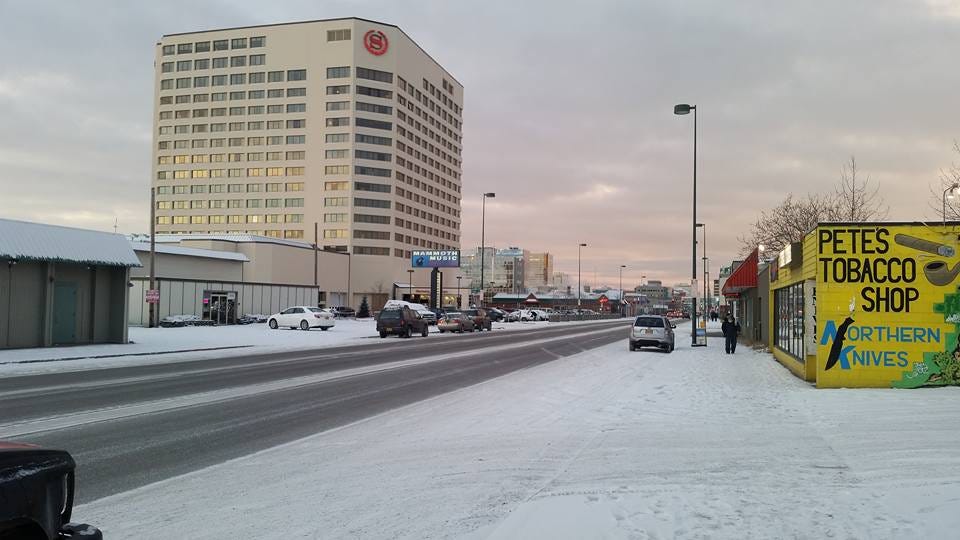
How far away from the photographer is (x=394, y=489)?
6742mm

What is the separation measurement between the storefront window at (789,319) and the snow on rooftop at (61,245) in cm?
2593

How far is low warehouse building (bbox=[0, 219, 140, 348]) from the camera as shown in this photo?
24812 mm

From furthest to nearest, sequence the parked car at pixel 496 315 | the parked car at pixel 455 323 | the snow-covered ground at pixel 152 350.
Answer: the parked car at pixel 496 315, the parked car at pixel 455 323, the snow-covered ground at pixel 152 350

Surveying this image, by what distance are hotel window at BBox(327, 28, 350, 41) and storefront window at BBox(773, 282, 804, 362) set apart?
307 ft

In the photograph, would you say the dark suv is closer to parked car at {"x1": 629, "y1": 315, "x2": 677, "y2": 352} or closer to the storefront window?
parked car at {"x1": 629, "y1": 315, "x2": 677, "y2": 352}

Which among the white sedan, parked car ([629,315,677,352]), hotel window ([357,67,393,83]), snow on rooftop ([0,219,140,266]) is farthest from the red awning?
hotel window ([357,67,393,83])

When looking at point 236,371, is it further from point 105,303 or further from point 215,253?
point 215,253

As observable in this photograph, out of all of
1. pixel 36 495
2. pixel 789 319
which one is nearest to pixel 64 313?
pixel 789 319

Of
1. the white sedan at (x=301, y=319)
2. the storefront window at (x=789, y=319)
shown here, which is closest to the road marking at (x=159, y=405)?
the storefront window at (x=789, y=319)

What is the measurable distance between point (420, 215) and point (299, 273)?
39.3m

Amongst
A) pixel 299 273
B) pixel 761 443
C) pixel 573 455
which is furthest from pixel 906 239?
pixel 299 273

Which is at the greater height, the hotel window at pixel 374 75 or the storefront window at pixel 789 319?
the hotel window at pixel 374 75

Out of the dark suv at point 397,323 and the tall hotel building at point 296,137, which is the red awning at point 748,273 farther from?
the tall hotel building at point 296,137

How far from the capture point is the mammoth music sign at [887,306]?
1527 centimetres
